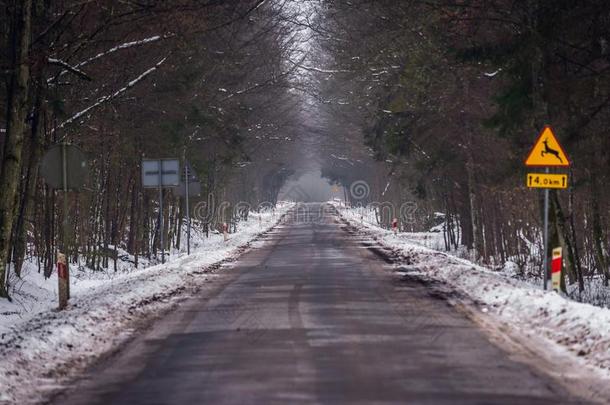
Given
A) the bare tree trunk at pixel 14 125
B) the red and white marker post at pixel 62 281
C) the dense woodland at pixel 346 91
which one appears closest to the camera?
the red and white marker post at pixel 62 281

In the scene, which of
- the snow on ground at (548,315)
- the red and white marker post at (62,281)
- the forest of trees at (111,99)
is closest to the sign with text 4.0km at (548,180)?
the snow on ground at (548,315)

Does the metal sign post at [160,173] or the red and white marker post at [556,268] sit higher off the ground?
the metal sign post at [160,173]

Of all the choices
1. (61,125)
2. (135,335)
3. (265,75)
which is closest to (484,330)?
(135,335)

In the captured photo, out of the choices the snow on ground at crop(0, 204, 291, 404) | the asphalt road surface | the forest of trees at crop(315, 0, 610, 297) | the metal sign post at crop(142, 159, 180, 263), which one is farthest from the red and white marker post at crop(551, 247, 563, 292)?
the metal sign post at crop(142, 159, 180, 263)

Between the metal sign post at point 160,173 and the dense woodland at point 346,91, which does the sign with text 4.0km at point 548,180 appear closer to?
the dense woodland at point 346,91

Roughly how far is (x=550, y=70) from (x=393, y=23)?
5.43 m

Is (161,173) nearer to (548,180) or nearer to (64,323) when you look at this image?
(548,180)

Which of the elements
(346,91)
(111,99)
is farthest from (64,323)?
(346,91)

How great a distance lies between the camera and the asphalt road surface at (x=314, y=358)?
796cm

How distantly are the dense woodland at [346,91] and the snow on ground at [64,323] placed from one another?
1.17 m

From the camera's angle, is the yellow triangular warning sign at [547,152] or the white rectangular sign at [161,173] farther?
the white rectangular sign at [161,173]

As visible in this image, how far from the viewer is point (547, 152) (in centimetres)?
1603

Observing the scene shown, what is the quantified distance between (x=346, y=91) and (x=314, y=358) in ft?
128

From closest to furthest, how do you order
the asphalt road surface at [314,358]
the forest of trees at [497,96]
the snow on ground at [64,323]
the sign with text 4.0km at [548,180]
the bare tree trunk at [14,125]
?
1. the asphalt road surface at [314,358]
2. the snow on ground at [64,323]
3. the bare tree trunk at [14,125]
4. the sign with text 4.0km at [548,180]
5. the forest of trees at [497,96]
